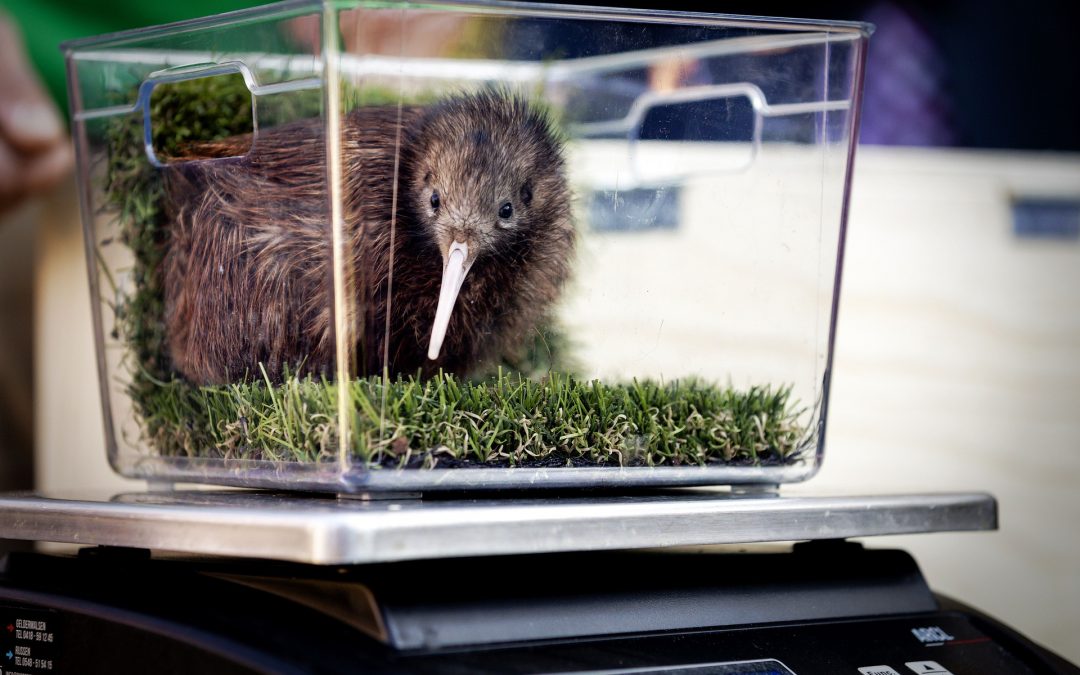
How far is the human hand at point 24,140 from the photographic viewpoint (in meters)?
1.39

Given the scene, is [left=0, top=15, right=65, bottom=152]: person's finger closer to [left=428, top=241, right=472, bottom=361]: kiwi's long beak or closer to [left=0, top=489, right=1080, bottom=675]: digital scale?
[left=0, top=489, right=1080, bottom=675]: digital scale

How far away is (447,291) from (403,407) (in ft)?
0.28

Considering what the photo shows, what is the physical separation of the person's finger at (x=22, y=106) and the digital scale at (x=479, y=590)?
666 millimetres

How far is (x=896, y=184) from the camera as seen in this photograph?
1498 millimetres

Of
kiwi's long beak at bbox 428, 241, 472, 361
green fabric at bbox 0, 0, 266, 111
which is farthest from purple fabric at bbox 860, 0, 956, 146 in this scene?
kiwi's long beak at bbox 428, 241, 472, 361

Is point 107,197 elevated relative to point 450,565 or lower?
elevated

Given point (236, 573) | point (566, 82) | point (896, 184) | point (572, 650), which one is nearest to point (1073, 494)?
point (896, 184)

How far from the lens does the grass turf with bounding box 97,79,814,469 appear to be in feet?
2.46

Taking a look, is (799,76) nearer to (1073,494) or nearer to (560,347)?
(560,347)

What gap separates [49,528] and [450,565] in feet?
0.90

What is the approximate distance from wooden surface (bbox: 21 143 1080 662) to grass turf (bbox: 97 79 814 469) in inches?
24.0

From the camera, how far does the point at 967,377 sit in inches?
59.2

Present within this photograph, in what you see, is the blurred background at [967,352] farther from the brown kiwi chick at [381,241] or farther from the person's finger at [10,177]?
the brown kiwi chick at [381,241]

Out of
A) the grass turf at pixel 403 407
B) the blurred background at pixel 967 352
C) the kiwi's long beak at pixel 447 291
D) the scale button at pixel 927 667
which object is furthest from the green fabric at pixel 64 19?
the scale button at pixel 927 667
